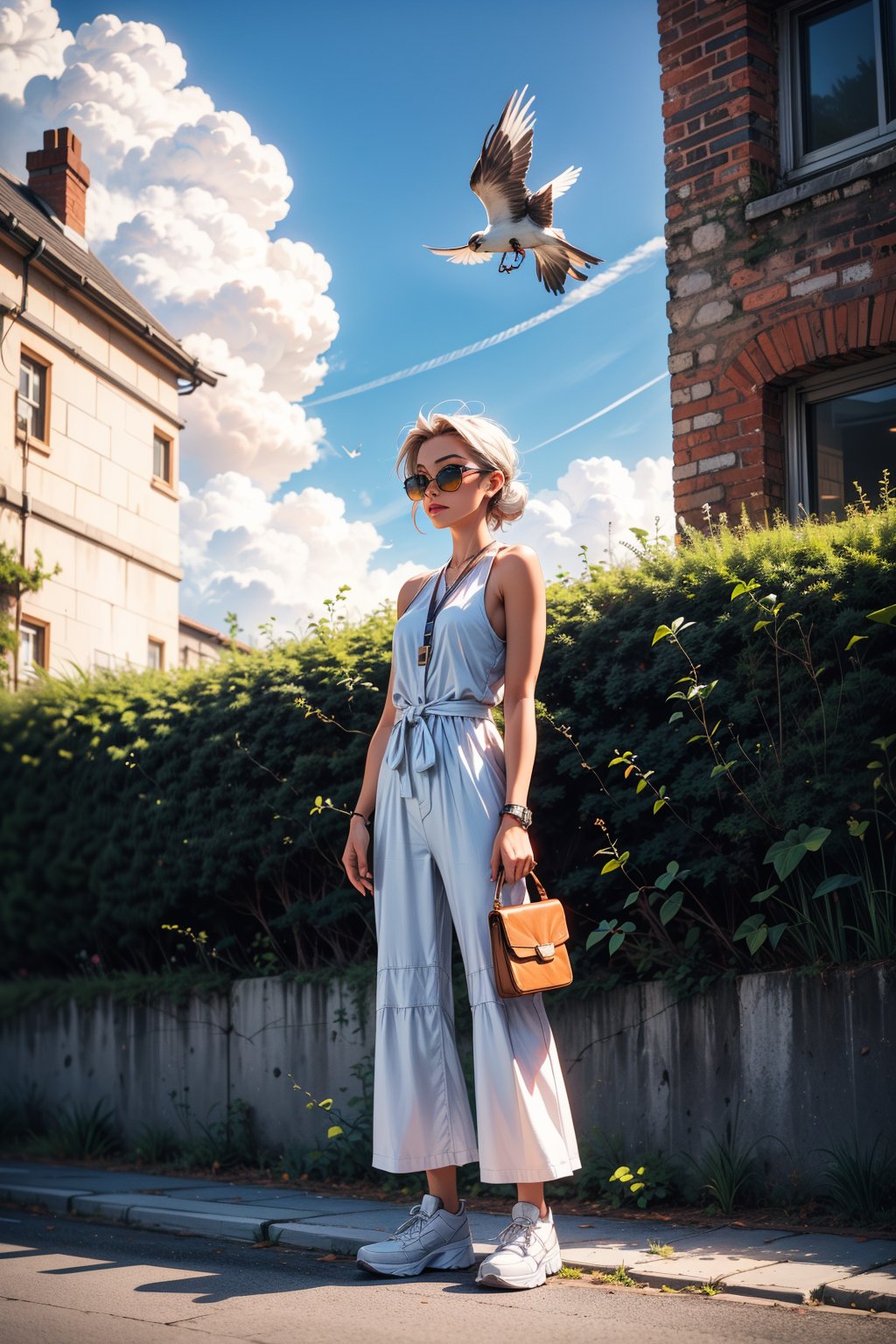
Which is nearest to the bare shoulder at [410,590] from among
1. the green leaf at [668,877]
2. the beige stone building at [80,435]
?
the green leaf at [668,877]

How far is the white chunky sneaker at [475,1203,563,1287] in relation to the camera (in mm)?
3621

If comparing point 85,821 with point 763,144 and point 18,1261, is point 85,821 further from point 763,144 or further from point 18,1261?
point 763,144

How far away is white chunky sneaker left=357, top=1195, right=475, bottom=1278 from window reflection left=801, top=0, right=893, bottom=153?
701 centimetres

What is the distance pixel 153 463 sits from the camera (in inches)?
881

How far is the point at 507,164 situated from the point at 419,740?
14.3ft

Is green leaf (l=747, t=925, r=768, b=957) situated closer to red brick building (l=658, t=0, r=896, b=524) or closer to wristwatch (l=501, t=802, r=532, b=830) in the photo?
wristwatch (l=501, t=802, r=532, b=830)

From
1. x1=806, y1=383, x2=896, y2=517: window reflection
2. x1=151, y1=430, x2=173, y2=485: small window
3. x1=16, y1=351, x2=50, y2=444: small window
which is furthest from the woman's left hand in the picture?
x1=151, y1=430, x2=173, y2=485: small window

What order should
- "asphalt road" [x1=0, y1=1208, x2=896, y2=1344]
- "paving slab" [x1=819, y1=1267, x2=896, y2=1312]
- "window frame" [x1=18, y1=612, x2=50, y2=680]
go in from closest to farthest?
"asphalt road" [x1=0, y1=1208, x2=896, y2=1344] < "paving slab" [x1=819, y1=1267, x2=896, y2=1312] < "window frame" [x1=18, y1=612, x2=50, y2=680]

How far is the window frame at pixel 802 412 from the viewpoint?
8.07m

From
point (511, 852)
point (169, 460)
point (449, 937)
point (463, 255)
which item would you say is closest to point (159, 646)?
point (169, 460)

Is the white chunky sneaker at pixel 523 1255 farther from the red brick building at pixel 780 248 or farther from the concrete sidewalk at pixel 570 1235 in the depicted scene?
the red brick building at pixel 780 248

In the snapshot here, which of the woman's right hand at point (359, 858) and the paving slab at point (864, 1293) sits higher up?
the woman's right hand at point (359, 858)

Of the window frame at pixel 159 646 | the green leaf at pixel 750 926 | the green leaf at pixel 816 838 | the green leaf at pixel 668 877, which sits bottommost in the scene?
the green leaf at pixel 750 926

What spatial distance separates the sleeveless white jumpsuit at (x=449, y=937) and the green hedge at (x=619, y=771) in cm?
121
